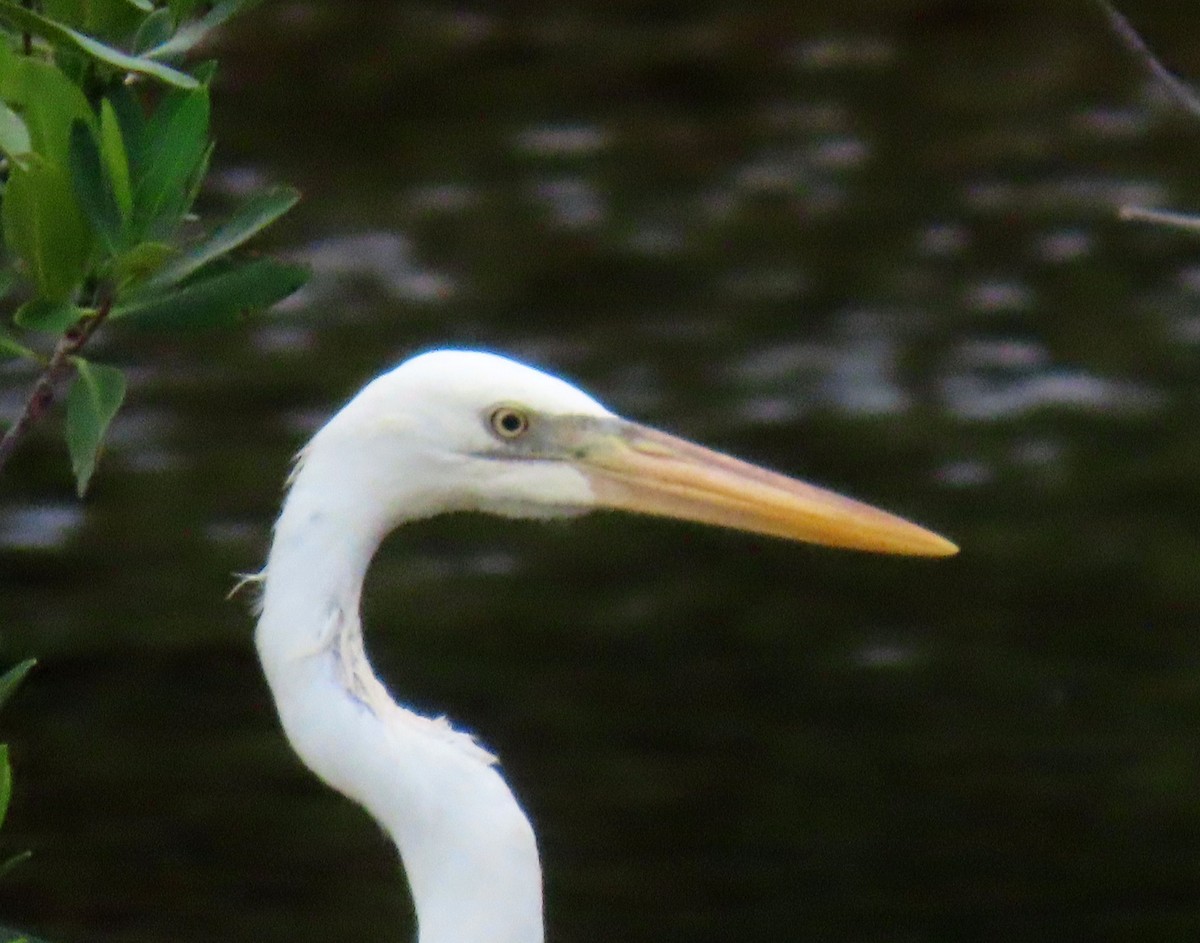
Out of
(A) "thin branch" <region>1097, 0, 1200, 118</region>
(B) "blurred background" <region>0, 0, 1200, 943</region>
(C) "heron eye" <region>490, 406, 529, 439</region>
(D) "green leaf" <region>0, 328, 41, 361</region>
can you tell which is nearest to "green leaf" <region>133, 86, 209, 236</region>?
(D) "green leaf" <region>0, 328, 41, 361</region>

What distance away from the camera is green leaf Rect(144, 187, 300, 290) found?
134 inches

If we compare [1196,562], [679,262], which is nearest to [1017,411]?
[1196,562]

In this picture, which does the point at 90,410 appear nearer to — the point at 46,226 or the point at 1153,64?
the point at 46,226

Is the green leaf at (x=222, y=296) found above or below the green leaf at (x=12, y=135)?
below

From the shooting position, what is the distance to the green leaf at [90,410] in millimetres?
3375

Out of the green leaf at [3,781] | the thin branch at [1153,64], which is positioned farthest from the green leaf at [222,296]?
the thin branch at [1153,64]

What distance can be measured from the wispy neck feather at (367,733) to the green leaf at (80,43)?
0.69m

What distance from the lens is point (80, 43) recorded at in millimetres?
3209

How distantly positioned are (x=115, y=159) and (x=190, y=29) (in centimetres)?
25

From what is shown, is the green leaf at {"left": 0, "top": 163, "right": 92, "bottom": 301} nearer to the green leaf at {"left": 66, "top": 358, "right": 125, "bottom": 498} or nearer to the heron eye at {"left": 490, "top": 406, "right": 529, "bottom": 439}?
the green leaf at {"left": 66, "top": 358, "right": 125, "bottom": 498}

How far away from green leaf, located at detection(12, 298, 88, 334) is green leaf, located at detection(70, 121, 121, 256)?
0.09m

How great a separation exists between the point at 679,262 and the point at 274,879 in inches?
186

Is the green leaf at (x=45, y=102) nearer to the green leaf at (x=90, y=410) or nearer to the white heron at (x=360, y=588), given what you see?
the green leaf at (x=90, y=410)

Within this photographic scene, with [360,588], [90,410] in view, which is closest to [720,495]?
[360,588]
